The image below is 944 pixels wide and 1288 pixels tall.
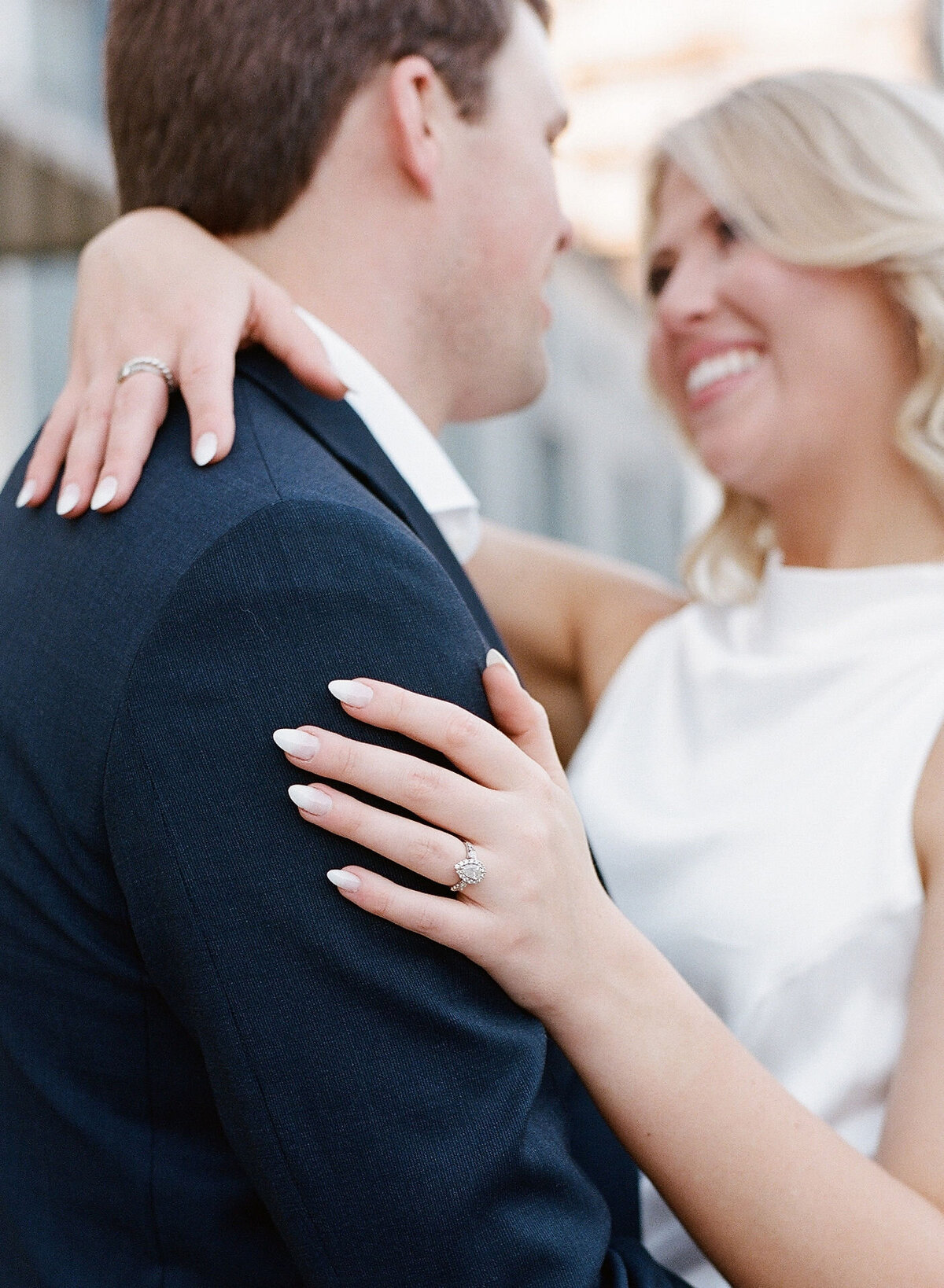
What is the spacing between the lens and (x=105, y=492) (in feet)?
3.61

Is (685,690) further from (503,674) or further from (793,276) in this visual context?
(503,674)

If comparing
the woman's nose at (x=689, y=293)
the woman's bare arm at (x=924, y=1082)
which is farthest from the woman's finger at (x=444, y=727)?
the woman's nose at (x=689, y=293)

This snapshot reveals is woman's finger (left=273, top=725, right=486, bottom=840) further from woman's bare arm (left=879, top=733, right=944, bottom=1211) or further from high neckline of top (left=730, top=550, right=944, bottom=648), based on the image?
high neckline of top (left=730, top=550, right=944, bottom=648)

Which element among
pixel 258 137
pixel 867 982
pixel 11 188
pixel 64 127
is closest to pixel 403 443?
pixel 258 137

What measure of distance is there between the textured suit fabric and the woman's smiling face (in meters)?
1.23

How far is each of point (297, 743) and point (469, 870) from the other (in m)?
0.18

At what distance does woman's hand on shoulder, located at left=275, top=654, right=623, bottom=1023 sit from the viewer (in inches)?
37.7

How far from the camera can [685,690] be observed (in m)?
2.23

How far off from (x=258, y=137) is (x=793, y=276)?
1.06 metres

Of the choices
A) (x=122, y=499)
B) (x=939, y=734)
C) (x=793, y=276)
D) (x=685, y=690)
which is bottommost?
(x=685, y=690)

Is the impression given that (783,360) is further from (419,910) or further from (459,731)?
(419,910)

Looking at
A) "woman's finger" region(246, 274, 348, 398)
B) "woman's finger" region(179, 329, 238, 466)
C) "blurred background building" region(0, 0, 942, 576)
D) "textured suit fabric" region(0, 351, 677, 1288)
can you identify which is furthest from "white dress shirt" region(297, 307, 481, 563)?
"blurred background building" region(0, 0, 942, 576)

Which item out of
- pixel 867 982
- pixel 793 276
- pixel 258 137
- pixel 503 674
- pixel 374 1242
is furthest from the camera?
pixel 793 276

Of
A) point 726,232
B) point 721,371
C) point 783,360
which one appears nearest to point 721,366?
point 721,371
